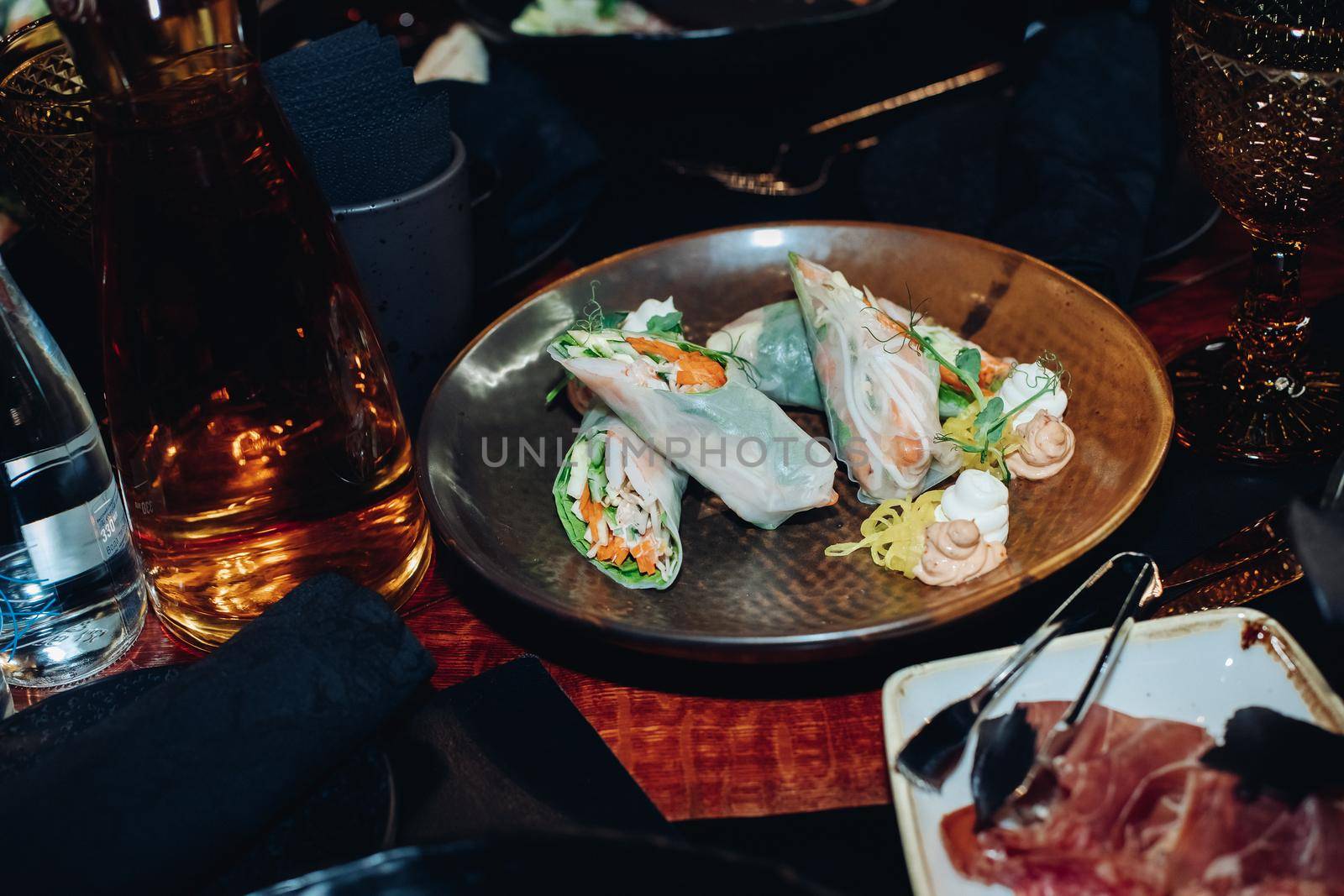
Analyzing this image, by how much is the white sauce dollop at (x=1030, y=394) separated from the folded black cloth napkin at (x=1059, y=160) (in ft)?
0.87

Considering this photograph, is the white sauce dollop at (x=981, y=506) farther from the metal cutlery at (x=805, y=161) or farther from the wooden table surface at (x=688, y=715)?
the metal cutlery at (x=805, y=161)

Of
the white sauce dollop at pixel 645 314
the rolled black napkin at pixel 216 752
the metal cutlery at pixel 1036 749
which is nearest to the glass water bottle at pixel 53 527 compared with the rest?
the rolled black napkin at pixel 216 752

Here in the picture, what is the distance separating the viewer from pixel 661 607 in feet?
3.17

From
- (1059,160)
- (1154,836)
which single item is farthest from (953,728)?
(1059,160)

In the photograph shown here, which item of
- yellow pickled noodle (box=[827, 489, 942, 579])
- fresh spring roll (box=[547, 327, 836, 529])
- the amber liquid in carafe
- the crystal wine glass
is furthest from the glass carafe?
the crystal wine glass

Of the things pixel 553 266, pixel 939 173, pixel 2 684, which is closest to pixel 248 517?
pixel 2 684

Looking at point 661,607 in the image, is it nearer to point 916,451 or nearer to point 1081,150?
point 916,451

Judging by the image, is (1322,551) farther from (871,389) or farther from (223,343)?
(223,343)

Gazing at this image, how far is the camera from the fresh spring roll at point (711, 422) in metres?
1.04

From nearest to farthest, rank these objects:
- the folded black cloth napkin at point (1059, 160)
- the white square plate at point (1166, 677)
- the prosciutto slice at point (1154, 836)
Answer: the prosciutto slice at point (1154, 836)
the white square plate at point (1166, 677)
the folded black cloth napkin at point (1059, 160)

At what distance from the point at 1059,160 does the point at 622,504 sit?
0.87 meters

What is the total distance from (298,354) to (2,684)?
36cm

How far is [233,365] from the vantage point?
0.89 metres

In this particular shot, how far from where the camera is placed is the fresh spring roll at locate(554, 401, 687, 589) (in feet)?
3.32
